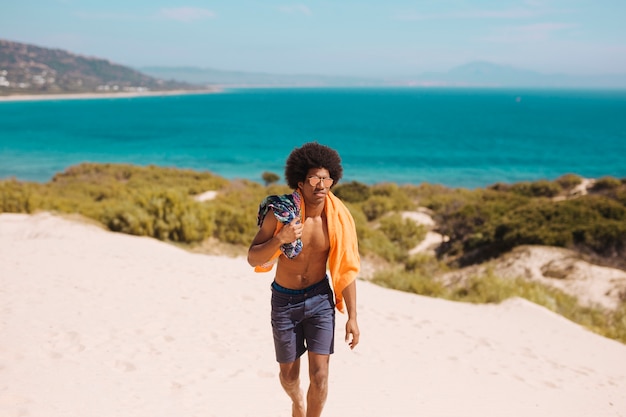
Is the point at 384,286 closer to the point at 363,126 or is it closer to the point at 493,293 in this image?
the point at 493,293

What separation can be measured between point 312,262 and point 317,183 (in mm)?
539

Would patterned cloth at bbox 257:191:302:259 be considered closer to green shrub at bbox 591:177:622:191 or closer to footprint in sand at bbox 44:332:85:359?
footprint in sand at bbox 44:332:85:359

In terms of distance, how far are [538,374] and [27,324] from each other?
5805 millimetres

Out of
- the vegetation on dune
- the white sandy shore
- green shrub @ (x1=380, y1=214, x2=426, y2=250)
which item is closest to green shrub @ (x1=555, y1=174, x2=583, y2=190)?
the vegetation on dune

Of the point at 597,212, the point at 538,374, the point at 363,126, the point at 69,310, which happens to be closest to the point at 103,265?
the point at 69,310

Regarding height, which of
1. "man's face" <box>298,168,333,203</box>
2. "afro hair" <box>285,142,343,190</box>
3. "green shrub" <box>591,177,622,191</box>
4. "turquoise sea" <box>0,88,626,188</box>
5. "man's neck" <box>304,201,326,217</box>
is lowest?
"turquoise sea" <box>0,88,626,188</box>

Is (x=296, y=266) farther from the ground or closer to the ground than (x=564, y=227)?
farther from the ground

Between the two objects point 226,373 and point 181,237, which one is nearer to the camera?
point 226,373

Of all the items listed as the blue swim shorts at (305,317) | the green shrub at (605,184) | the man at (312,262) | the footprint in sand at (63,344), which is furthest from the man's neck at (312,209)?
the green shrub at (605,184)

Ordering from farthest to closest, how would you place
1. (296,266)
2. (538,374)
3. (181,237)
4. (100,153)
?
(100,153) < (181,237) < (538,374) < (296,266)

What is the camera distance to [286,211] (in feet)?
9.62

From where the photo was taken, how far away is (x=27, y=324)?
17.4 feet

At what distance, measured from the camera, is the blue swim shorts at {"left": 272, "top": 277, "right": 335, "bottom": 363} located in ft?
10.4

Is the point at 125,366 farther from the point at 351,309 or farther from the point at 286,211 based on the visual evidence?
the point at 286,211
